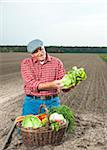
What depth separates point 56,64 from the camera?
256 inches

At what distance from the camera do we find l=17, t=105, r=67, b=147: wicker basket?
5.82 metres

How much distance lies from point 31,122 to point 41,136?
276 mm

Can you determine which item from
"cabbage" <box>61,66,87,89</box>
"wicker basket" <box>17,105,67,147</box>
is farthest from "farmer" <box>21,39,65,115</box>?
"wicker basket" <box>17,105,67,147</box>

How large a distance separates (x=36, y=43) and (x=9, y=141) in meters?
1.75

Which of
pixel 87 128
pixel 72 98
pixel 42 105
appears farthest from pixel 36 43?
pixel 72 98

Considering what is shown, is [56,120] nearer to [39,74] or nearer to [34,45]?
[39,74]

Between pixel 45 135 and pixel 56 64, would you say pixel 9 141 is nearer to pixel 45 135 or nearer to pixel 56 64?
pixel 45 135

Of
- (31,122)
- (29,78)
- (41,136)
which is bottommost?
(41,136)

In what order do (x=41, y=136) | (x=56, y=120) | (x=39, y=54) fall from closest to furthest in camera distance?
(x=41, y=136)
(x=56, y=120)
(x=39, y=54)

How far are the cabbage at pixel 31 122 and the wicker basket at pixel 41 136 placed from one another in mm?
104

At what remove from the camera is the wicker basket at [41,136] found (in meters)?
5.82

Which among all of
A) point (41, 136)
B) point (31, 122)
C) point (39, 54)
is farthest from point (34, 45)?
point (41, 136)

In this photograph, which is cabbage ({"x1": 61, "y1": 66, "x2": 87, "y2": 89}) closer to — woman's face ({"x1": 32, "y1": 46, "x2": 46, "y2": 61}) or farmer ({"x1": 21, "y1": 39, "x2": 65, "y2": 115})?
farmer ({"x1": 21, "y1": 39, "x2": 65, "y2": 115})

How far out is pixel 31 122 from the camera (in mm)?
5957
